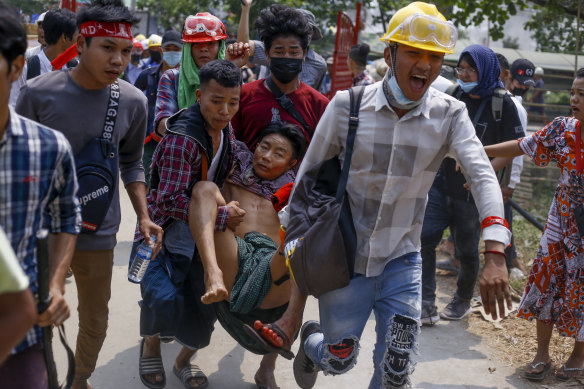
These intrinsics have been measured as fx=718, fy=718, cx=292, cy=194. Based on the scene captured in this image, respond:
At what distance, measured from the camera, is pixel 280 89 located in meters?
4.59

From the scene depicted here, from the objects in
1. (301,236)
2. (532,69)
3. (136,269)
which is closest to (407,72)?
(301,236)

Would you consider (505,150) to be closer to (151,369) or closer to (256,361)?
(256,361)

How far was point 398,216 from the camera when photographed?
11.2ft

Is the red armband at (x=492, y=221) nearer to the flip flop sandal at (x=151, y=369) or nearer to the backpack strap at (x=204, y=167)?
the backpack strap at (x=204, y=167)

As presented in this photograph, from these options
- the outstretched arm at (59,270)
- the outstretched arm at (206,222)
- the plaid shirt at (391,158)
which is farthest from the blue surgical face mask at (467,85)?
the outstretched arm at (59,270)

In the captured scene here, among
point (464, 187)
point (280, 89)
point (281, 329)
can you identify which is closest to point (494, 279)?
point (281, 329)

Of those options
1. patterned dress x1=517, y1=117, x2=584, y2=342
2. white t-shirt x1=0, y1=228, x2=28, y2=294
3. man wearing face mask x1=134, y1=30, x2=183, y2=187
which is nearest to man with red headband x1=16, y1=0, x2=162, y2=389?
white t-shirt x1=0, y1=228, x2=28, y2=294

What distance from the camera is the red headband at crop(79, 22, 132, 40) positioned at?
11.6 ft

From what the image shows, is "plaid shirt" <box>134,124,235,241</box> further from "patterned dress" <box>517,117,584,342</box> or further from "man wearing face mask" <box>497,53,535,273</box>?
"man wearing face mask" <box>497,53,535,273</box>

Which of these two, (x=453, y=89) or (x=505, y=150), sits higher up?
(x=453, y=89)

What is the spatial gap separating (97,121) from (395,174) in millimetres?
1467

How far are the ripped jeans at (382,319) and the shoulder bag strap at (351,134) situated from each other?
450mm

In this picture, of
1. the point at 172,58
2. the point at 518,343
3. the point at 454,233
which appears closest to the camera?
the point at 518,343

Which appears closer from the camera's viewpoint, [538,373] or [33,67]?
[538,373]
